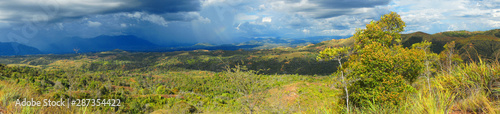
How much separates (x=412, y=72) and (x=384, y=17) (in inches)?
259

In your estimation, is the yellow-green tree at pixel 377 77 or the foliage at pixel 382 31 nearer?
the yellow-green tree at pixel 377 77

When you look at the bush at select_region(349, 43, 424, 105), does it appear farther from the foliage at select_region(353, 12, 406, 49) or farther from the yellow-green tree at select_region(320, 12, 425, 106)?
the foliage at select_region(353, 12, 406, 49)

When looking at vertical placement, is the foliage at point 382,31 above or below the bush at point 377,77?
above

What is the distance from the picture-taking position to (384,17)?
2194 cm

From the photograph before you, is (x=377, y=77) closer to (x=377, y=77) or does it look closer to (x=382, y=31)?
(x=377, y=77)

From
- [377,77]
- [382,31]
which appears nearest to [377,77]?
[377,77]

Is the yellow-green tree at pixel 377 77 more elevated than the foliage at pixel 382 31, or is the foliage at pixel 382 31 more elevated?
the foliage at pixel 382 31

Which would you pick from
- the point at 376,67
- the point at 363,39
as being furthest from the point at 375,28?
the point at 376,67

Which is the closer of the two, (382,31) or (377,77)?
(377,77)

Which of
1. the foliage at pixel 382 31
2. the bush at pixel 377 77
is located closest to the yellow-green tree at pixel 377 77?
the bush at pixel 377 77

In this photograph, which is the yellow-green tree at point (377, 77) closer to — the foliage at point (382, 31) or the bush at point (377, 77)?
the bush at point (377, 77)

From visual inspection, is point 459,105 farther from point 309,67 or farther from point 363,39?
point 309,67

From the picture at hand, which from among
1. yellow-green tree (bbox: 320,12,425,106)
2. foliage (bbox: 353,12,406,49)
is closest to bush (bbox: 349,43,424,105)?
yellow-green tree (bbox: 320,12,425,106)

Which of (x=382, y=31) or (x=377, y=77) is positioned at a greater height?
(x=382, y=31)
